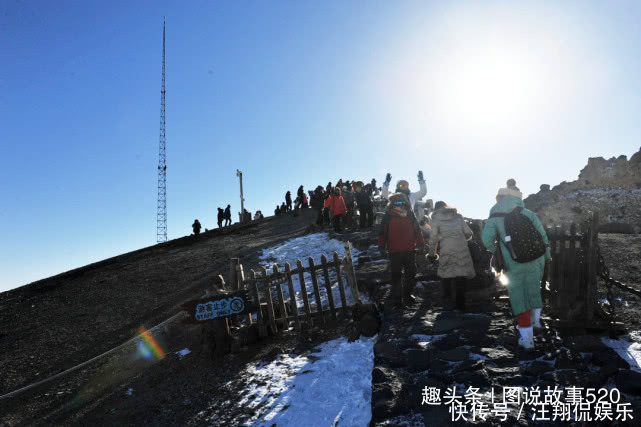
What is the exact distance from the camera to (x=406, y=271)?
6.52m

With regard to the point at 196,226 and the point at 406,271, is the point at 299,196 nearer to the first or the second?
the point at 196,226

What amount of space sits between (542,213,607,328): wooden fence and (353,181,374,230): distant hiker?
9637mm

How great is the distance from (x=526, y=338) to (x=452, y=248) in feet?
6.49

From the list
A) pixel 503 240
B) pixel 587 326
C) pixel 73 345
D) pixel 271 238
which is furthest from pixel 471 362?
pixel 271 238

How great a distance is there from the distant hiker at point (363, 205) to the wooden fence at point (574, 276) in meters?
9.64

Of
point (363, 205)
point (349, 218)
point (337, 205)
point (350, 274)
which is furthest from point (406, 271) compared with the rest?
point (349, 218)

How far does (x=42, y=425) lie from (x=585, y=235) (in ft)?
28.6

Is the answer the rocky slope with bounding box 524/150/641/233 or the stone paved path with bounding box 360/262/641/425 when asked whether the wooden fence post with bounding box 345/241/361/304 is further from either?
the rocky slope with bounding box 524/150/641/233

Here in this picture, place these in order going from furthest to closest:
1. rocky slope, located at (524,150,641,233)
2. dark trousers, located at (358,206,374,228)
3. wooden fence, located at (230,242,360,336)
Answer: rocky slope, located at (524,150,641,233)
dark trousers, located at (358,206,374,228)
wooden fence, located at (230,242,360,336)

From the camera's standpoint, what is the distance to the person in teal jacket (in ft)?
13.7

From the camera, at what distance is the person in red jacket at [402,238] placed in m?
6.34

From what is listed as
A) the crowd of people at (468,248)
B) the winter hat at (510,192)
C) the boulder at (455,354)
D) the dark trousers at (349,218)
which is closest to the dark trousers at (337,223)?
the dark trousers at (349,218)

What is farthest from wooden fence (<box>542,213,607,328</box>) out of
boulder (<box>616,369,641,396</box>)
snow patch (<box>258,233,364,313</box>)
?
snow patch (<box>258,233,364,313</box>)

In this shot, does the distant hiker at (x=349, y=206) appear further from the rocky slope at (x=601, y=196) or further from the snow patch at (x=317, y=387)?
the snow patch at (x=317, y=387)
